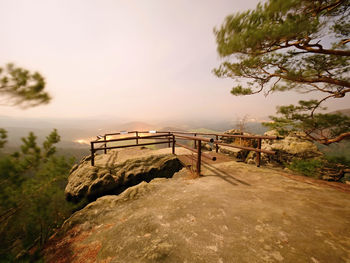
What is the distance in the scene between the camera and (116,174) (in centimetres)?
511

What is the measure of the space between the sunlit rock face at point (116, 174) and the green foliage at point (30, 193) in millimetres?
813

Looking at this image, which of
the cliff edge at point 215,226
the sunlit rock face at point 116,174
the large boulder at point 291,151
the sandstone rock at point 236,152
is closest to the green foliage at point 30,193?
the sunlit rock face at point 116,174

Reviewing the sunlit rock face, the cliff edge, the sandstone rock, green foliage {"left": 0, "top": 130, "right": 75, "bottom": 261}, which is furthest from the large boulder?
green foliage {"left": 0, "top": 130, "right": 75, "bottom": 261}

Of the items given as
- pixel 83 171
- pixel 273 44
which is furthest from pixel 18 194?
pixel 273 44

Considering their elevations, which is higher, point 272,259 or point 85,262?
point 272,259

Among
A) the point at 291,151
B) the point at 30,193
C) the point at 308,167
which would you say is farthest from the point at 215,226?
the point at 291,151

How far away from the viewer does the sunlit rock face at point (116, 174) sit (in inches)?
180

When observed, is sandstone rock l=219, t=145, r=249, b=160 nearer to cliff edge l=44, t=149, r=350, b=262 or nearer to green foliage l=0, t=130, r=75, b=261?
cliff edge l=44, t=149, r=350, b=262

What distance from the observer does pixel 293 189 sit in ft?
9.44

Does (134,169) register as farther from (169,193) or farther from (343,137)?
(343,137)

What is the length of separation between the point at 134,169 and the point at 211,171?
9.24ft

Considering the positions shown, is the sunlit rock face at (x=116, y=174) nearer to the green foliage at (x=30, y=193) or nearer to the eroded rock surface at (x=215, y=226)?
the green foliage at (x=30, y=193)

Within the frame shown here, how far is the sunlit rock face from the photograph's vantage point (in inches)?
180

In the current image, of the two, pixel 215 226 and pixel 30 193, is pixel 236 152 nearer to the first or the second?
pixel 215 226
